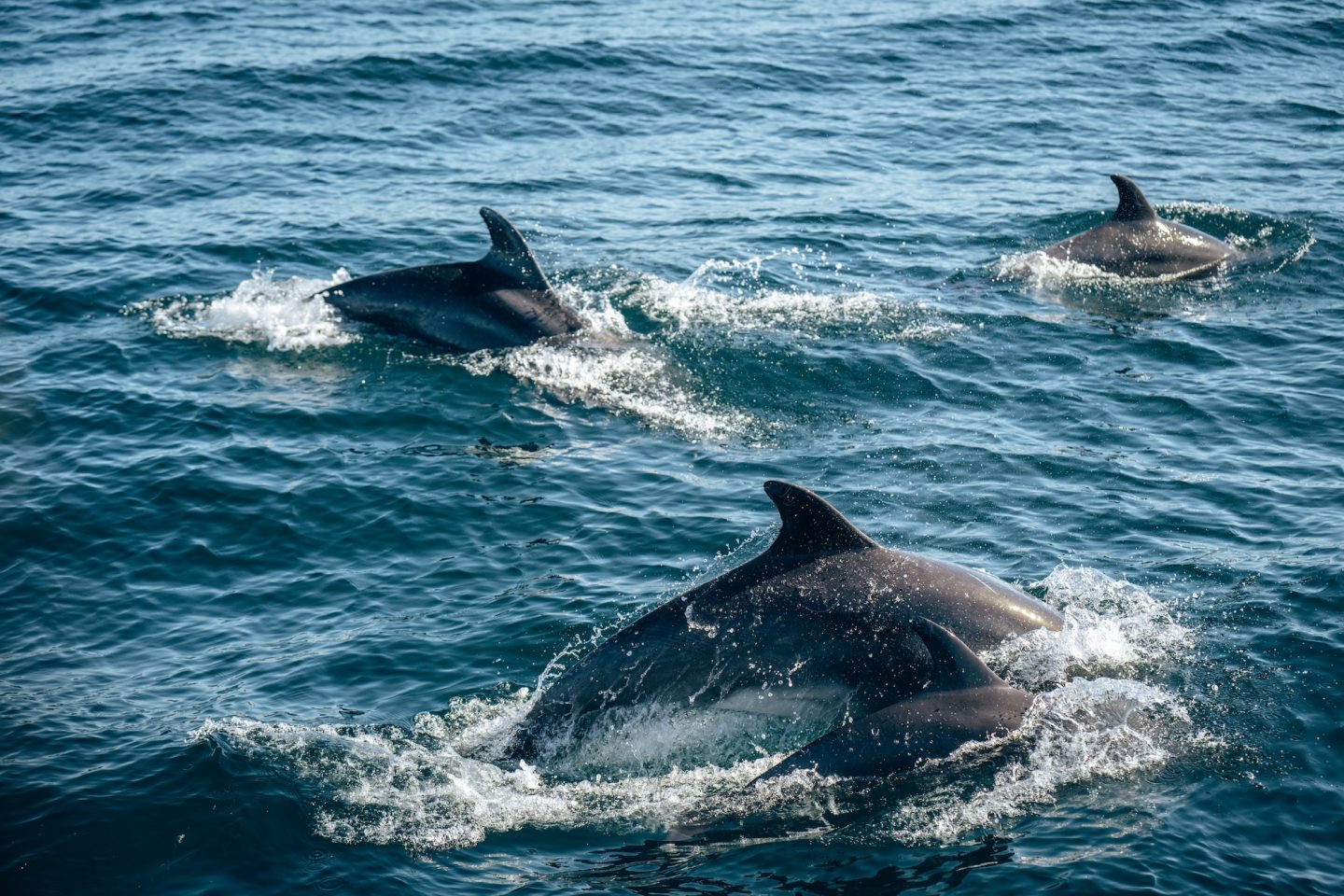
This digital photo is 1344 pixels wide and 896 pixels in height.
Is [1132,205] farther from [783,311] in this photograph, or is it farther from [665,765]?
[665,765]

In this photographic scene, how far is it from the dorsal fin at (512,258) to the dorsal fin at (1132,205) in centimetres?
1131

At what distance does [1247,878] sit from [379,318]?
1565 cm

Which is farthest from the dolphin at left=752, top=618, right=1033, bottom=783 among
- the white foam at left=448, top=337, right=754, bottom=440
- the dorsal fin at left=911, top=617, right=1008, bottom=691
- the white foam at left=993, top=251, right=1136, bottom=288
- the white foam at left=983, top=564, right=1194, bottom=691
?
the white foam at left=993, top=251, right=1136, bottom=288

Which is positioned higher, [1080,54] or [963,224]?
[1080,54]

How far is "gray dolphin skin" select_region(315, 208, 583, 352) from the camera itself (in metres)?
21.3

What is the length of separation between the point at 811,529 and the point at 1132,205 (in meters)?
16.1

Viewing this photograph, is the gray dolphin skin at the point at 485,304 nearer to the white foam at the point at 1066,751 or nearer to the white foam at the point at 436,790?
the white foam at the point at 436,790

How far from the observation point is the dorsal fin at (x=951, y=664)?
38.9ft

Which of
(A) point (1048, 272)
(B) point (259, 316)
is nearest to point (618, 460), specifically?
(B) point (259, 316)

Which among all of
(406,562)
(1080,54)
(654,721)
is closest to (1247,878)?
(654,721)

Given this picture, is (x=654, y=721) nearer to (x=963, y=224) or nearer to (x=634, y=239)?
(x=634, y=239)

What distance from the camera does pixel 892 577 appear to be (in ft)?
41.3

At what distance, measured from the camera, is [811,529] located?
12414 mm

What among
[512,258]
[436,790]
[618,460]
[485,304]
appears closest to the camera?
[436,790]
